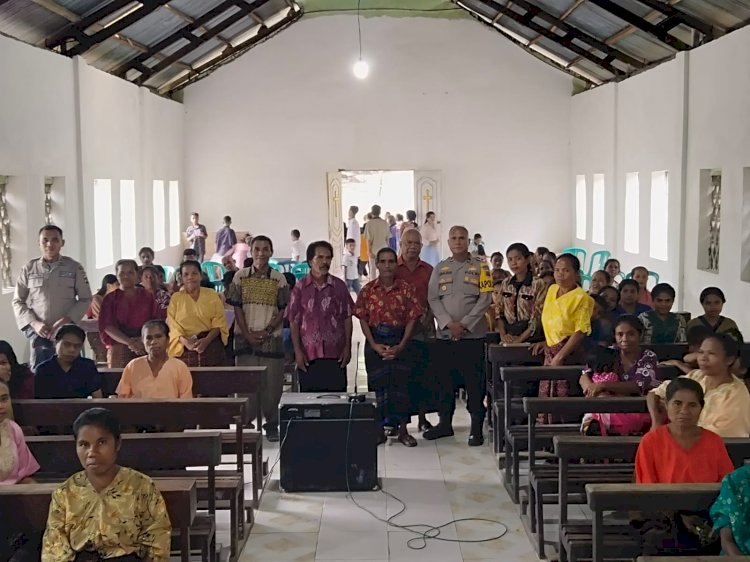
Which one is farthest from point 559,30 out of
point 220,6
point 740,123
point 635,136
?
point 740,123

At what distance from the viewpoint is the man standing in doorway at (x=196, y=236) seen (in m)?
15.9

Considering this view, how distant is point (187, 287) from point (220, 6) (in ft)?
24.1

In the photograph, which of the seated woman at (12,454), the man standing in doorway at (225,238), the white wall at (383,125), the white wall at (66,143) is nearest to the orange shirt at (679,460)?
the seated woman at (12,454)

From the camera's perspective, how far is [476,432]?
656 centimetres

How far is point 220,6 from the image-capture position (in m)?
12.6

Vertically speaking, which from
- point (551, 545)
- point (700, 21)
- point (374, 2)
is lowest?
point (551, 545)

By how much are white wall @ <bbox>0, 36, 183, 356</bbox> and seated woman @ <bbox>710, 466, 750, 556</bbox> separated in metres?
6.43

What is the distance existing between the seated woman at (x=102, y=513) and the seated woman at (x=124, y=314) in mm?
3051

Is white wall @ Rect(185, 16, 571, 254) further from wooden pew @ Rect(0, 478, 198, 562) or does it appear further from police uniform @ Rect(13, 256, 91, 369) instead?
wooden pew @ Rect(0, 478, 198, 562)

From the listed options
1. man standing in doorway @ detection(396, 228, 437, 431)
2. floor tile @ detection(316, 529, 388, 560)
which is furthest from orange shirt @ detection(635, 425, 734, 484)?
man standing in doorway @ detection(396, 228, 437, 431)

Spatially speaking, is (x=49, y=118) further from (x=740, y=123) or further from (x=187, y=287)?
(x=740, y=123)

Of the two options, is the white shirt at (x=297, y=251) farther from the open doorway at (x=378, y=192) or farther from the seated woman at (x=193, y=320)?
the open doorway at (x=378, y=192)

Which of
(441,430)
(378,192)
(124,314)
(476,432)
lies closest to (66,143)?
(124,314)

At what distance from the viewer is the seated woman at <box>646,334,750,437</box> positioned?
4.23m
